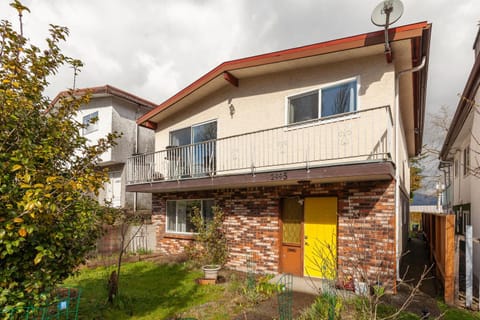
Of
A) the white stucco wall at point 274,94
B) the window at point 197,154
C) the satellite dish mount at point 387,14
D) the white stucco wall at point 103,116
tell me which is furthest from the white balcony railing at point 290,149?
the white stucco wall at point 103,116

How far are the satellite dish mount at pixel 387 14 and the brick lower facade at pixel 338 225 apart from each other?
3.55 m

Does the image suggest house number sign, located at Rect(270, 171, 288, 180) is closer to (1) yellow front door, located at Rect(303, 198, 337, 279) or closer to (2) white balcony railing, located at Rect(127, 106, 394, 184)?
(2) white balcony railing, located at Rect(127, 106, 394, 184)

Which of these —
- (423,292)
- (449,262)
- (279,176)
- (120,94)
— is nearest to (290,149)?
(279,176)

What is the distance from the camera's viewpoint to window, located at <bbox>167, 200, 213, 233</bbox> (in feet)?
34.7

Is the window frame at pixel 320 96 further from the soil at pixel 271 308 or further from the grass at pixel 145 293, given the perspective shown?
the grass at pixel 145 293

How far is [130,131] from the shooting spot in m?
16.9

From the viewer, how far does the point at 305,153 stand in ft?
25.7

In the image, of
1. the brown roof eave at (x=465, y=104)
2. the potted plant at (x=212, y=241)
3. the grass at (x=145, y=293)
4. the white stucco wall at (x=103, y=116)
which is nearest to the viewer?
the grass at (x=145, y=293)

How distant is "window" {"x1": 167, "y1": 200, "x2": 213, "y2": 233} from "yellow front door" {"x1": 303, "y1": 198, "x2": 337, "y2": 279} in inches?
→ 151

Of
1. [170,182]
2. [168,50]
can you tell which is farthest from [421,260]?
[168,50]

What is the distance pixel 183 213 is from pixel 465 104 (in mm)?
10549

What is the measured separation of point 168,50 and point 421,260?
14446mm

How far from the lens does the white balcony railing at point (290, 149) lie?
682 cm

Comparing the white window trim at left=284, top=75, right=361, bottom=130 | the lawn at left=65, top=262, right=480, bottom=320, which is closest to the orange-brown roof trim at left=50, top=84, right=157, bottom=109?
the lawn at left=65, top=262, right=480, bottom=320
